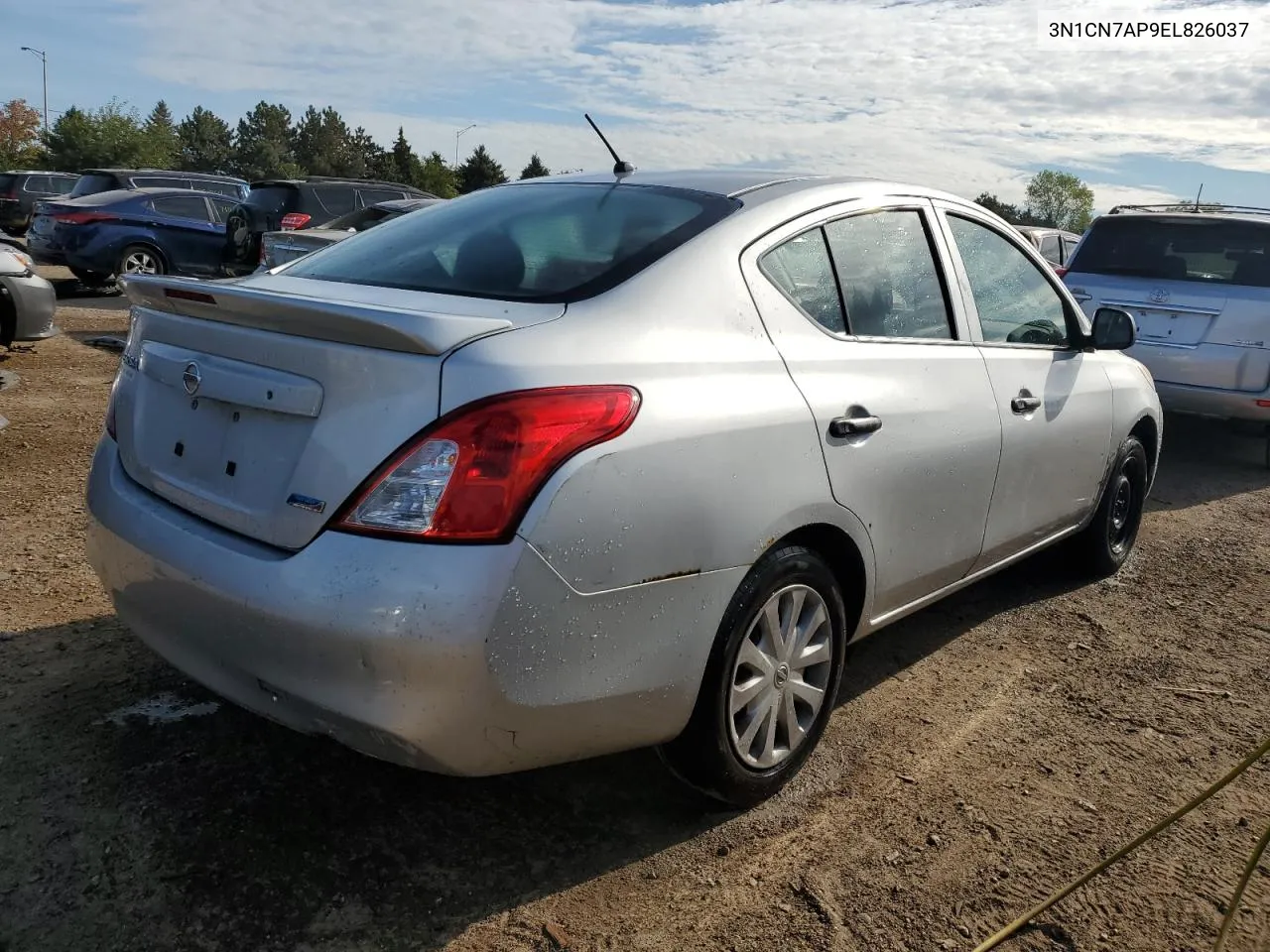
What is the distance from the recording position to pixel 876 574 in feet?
9.83

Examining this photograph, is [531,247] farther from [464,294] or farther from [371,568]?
[371,568]

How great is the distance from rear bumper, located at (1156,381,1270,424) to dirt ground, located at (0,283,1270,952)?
11.5 ft

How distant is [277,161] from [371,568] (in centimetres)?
10161

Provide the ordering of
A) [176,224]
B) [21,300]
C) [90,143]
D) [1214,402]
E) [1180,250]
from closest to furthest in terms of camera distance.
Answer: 1. [1214,402]
2. [1180,250]
3. [21,300]
4. [176,224]
5. [90,143]

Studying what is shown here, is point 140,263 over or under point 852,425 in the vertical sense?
under

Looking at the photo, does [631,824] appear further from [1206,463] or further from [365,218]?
[365,218]

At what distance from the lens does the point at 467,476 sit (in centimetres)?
204

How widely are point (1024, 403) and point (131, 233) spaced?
13585 mm

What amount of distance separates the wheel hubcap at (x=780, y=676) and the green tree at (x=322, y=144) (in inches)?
3709

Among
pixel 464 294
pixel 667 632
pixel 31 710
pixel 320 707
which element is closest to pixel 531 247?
pixel 464 294

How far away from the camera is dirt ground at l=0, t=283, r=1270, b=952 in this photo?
2301 mm

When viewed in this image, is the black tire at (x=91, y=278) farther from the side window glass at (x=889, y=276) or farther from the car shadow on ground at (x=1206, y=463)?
the side window glass at (x=889, y=276)

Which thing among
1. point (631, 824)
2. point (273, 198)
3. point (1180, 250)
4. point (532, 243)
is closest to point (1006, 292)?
point (532, 243)

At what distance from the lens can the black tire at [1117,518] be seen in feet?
15.1
